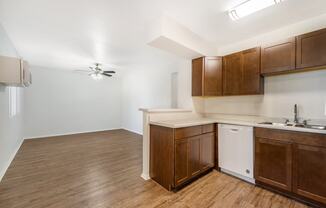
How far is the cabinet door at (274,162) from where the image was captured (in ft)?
6.69

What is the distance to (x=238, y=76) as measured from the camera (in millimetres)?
2797

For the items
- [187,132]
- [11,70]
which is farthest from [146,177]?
[11,70]

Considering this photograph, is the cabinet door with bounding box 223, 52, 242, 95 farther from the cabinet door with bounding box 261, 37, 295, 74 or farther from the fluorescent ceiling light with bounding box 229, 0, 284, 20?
the fluorescent ceiling light with bounding box 229, 0, 284, 20

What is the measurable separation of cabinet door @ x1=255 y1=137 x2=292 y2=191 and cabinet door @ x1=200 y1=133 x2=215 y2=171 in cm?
71

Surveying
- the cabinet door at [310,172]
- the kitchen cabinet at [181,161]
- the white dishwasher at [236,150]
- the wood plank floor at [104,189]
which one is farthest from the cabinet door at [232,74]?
the wood plank floor at [104,189]

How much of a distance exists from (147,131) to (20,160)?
3033 mm

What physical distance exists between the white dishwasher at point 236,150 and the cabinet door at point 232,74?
0.69 meters

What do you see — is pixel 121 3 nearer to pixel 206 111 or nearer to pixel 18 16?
pixel 18 16

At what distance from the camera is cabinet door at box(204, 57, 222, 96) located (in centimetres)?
299

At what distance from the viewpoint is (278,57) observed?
234cm

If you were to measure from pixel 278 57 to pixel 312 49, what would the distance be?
38cm

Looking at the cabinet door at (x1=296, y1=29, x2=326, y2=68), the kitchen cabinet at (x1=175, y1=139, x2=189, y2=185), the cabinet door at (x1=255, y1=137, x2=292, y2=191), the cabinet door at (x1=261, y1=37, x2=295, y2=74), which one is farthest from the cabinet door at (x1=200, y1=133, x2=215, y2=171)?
the cabinet door at (x1=296, y1=29, x2=326, y2=68)

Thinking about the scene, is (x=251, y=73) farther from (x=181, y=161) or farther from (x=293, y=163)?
(x=181, y=161)

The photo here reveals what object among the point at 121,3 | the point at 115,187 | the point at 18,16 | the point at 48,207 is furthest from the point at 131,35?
the point at 48,207
